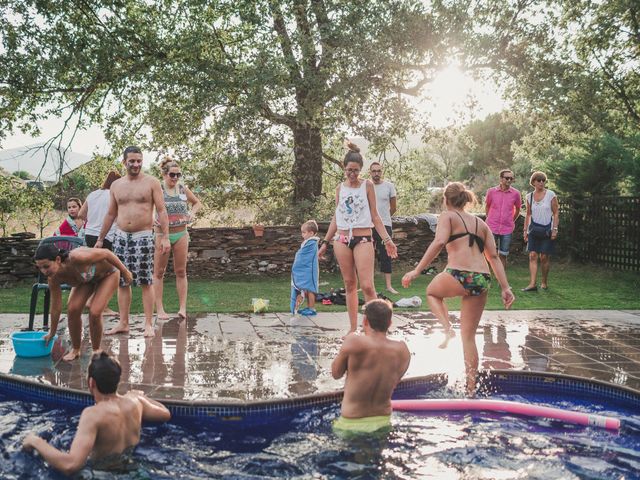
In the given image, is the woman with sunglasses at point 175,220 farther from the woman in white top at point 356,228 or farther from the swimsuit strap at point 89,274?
the woman in white top at point 356,228

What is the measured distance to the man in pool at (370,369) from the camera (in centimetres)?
384

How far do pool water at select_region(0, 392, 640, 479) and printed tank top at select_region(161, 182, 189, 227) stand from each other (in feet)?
10.5

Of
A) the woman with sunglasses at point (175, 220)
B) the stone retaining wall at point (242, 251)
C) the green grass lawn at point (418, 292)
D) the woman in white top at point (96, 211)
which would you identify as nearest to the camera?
the woman with sunglasses at point (175, 220)

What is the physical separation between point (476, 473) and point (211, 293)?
23.2ft

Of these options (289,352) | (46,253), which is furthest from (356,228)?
(46,253)

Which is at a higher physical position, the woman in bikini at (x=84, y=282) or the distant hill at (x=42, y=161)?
the distant hill at (x=42, y=161)

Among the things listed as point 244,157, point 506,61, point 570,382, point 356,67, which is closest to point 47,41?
point 244,157

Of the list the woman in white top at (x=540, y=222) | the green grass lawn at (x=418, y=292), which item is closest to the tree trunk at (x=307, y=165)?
the green grass lawn at (x=418, y=292)

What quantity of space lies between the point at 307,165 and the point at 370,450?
11452 mm

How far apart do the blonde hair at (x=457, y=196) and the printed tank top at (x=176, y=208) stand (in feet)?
12.2

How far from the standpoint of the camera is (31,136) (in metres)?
14.5

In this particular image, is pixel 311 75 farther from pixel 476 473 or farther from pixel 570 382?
A: pixel 476 473

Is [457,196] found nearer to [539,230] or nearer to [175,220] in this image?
[175,220]

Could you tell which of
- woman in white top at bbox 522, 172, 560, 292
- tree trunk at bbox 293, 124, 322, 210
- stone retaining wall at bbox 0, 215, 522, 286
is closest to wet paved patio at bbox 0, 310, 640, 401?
woman in white top at bbox 522, 172, 560, 292
